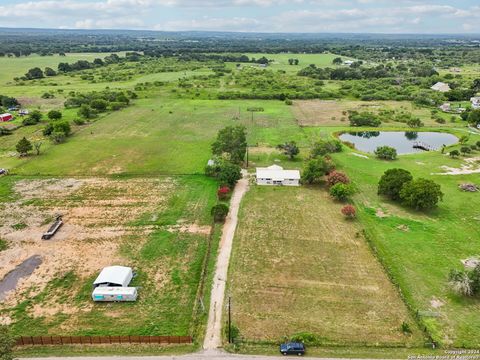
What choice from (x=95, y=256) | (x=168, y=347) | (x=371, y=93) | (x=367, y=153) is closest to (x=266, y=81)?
(x=371, y=93)

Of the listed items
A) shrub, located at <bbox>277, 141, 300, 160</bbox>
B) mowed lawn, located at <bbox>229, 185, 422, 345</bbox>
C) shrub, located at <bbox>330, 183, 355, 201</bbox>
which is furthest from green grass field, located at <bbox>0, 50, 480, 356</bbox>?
shrub, located at <bbox>330, 183, 355, 201</bbox>

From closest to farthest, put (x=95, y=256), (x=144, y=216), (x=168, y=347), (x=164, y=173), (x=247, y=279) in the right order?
(x=168, y=347) → (x=247, y=279) → (x=95, y=256) → (x=144, y=216) → (x=164, y=173)

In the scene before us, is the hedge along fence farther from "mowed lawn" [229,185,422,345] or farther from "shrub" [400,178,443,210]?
"shrub" [400,178,443,210]

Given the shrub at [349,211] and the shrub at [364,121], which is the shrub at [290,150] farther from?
the shrub at [364,121]

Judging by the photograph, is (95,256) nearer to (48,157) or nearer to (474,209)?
(48,157)

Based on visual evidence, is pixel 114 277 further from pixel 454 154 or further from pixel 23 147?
pixel 454 154
